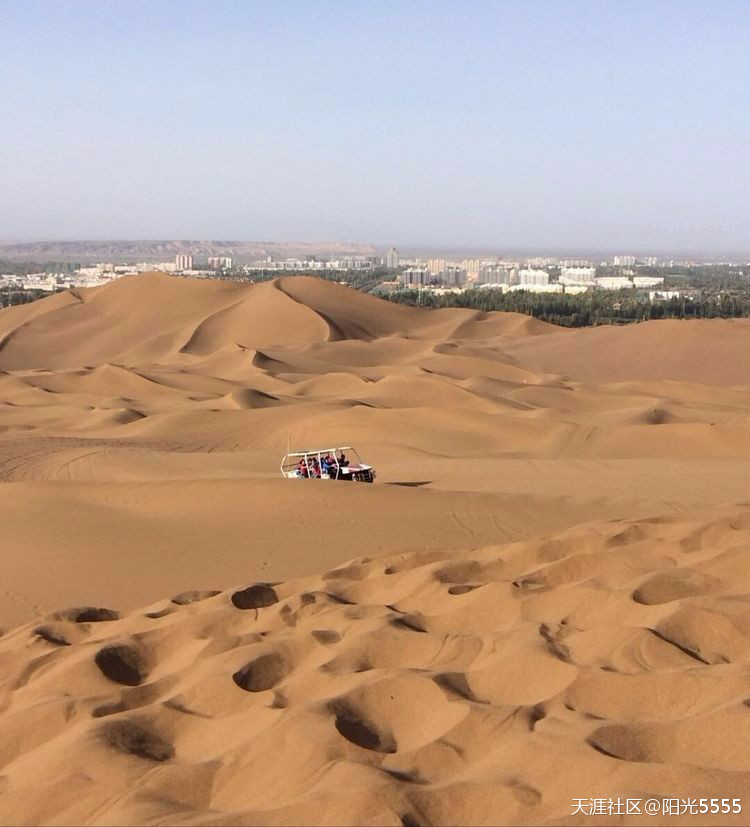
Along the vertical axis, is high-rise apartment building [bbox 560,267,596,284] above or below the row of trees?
above

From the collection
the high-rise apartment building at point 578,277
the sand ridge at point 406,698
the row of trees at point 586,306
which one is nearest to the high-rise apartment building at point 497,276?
the high-rise apartment building at point 578,277

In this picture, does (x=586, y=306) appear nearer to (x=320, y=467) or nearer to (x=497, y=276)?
(x=320, y=467)

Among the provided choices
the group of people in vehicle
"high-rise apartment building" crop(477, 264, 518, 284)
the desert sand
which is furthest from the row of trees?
"high-rise apartment building" crop(477, 264, 518, 284)

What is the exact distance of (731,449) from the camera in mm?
21219

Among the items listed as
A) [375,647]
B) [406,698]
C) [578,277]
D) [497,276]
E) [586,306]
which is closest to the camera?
[406,698]

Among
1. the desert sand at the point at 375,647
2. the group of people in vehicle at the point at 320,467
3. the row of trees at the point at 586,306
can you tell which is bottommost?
the row of trees at the point at 586,306

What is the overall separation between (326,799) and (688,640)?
2.03 metres

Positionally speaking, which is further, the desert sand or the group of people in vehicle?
the group of people in vehicle

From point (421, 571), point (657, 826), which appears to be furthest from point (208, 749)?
point (421, 571)

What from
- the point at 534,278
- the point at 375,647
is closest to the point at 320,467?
the point at 375,647

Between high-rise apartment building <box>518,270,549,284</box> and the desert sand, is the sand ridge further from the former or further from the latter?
high-rise apartment building <box>518,270,549,284</box>

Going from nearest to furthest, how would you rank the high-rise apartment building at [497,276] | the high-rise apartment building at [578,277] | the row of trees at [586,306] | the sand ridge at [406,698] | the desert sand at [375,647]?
the sand ridge at [406,698] → the desert sand at [375,647] → the row of trees at [586,306] → the high-rise apartment building at [578,277] → the high-rise apartment building at [497,276]

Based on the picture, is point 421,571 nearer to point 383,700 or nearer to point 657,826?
point 383,700

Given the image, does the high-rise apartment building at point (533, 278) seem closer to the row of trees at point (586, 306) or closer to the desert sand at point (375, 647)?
the row of trees at point (586, 306)
